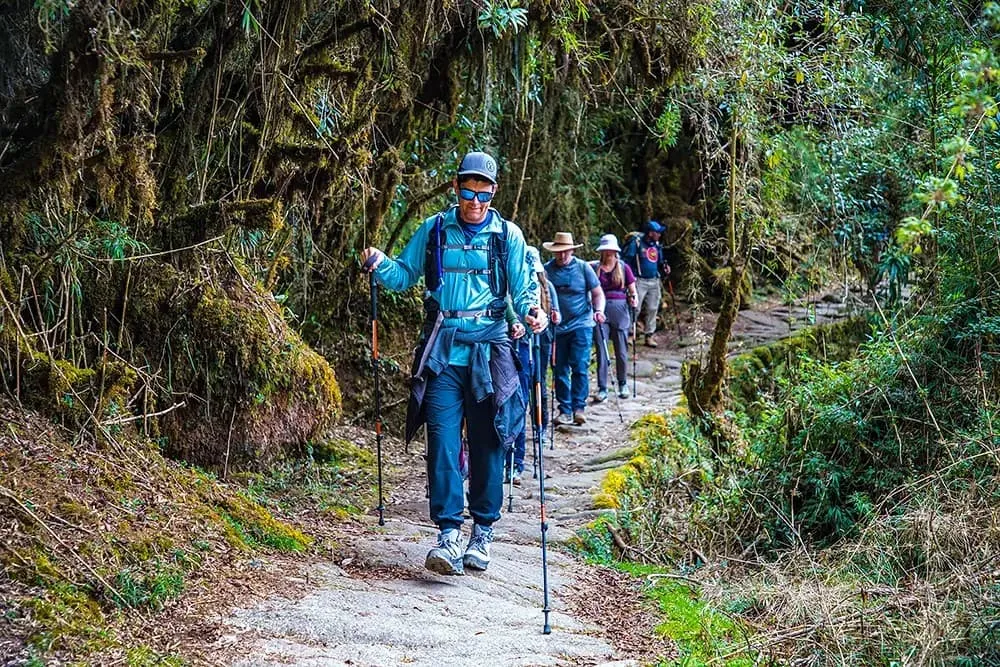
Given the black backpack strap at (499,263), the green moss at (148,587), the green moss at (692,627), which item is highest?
the black backpack strap at (499,263)

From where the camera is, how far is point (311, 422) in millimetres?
8641

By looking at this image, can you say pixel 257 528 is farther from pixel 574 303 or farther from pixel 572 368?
pixel 572 368

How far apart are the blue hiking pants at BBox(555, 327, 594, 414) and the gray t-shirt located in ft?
0.33

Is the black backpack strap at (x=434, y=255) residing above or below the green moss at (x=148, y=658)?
above

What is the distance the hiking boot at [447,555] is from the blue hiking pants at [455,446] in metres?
0.06

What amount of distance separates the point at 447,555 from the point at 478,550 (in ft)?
1.21

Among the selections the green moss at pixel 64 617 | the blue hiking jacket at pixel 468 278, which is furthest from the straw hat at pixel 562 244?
the green moss at pixel 64 617

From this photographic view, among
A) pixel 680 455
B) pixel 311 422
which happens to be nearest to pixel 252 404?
pixel 311 422

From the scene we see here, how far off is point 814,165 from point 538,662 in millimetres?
12796

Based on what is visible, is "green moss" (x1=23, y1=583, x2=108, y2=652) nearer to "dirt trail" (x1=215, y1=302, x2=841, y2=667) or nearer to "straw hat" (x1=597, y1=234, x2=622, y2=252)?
"dirt trail" (x1=215, y1=302, x2=841, y2=667)

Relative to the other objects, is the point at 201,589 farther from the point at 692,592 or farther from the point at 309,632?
the point at 692,592

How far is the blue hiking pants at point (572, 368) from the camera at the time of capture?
41.7ft

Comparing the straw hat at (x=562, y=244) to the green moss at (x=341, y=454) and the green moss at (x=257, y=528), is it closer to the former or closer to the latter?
the green moss at (x=341, y=454)

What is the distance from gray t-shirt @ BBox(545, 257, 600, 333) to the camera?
41.5 feet
